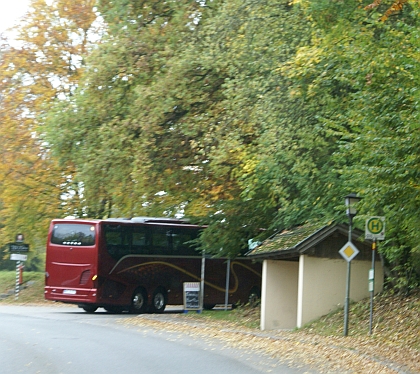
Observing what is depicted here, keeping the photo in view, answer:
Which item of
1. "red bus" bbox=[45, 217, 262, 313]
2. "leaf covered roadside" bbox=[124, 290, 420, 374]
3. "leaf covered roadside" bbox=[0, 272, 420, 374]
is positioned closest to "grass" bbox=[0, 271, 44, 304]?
"red bus" bbox=[45, 217, 262, 313]

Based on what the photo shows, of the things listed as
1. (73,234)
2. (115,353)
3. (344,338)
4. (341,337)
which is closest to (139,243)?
(73,234)

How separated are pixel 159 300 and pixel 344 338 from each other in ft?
45.9

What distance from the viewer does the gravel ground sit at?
541 inches

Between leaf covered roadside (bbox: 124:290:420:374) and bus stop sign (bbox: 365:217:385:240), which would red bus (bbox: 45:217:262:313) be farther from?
bus stop sign (bbox: 365:217:385:240)

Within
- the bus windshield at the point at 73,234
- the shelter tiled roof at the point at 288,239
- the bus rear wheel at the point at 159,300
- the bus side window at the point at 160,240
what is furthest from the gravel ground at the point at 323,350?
the bus side window at the point at 160,240

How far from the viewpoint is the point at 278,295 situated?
989 inches

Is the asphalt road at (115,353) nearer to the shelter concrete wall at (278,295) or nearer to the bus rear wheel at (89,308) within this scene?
the shelter concrete wall at (278,295)

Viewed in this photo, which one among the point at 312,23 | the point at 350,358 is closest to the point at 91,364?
the point at 350,358

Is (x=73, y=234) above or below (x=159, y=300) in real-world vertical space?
above

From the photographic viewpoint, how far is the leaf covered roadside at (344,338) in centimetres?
1421

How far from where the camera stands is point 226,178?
2672 centimetres

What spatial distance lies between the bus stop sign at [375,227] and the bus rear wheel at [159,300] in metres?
15.4

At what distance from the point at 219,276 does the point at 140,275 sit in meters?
4.31

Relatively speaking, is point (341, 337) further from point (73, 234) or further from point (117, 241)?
point (73, 234)
